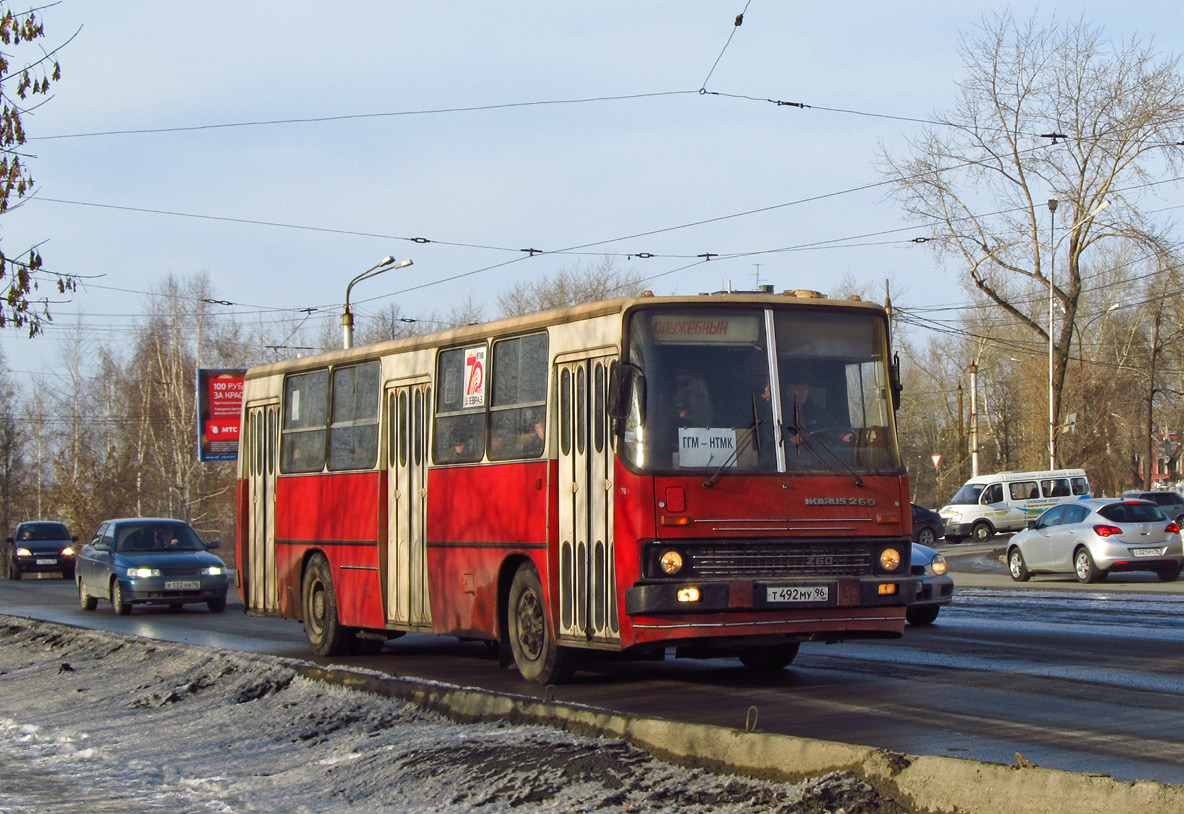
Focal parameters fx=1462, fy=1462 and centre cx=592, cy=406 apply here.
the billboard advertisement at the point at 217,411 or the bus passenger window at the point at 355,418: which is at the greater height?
the billboard advertisement at the point at 217,411

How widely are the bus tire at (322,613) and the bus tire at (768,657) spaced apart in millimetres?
4420

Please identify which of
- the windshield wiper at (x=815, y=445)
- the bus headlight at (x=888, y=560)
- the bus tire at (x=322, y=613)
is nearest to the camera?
the windshield wiper at (x=815, y=445)

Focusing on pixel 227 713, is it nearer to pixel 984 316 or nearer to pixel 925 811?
pixel 925 811

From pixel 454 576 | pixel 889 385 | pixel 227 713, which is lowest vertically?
pixel 227 713

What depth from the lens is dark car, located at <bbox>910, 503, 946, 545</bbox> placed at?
4638cm

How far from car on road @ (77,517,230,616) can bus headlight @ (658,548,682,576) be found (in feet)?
48.3

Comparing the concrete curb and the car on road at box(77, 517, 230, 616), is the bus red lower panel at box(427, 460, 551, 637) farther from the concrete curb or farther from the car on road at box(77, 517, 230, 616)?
the car on road at box(77, 517, 230, 616)

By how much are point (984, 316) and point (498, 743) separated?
76867mm

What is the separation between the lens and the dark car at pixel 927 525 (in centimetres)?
4638

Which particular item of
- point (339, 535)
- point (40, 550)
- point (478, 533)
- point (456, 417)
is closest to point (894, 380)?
point (478, 533)

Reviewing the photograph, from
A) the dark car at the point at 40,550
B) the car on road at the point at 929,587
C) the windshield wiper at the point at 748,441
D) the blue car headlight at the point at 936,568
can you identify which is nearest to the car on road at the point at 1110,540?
the car on road at the point at 929,587

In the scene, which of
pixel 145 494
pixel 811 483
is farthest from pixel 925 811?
pixel 145 494

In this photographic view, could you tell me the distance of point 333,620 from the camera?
48.7 feet

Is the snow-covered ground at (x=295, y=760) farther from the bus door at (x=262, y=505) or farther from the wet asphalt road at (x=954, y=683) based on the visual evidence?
the bus door at (x=262, y=505)
